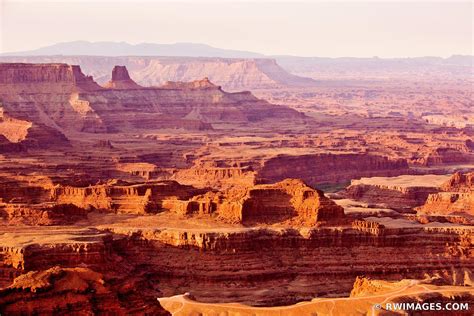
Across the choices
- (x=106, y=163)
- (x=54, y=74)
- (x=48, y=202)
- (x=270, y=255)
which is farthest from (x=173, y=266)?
(x=54, y=74)

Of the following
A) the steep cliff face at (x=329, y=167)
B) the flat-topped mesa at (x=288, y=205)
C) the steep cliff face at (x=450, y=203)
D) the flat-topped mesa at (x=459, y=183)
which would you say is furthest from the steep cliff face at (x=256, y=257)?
the steep cliff face at (x=329, y=167)

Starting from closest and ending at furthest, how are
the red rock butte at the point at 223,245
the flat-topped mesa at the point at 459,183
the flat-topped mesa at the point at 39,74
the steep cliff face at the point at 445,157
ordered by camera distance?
the red rock butte at the point at 223,245 → the flat-topped mesa at the point at 459,183 → the steep cliff face at the point at 445,157 → the flat-topped mesa at the point at 39,74

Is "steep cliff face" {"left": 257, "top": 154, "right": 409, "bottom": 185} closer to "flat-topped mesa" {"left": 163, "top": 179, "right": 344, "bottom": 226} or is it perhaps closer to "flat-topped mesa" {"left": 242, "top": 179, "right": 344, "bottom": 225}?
"flat-topped mesa" {"left": 163, "top": 179, "right": 344, "bottom": 226}

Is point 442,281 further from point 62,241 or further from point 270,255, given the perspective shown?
point 62,241

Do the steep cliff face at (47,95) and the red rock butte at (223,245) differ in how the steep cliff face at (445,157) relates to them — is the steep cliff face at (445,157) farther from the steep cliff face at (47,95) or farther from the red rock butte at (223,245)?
the steep cliff face at (47,95)

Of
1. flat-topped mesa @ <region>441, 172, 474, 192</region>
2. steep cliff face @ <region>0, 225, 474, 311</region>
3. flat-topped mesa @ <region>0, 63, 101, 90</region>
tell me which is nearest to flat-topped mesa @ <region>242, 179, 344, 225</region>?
steep cliff face @ <region>0, 225, 474, 311</region>

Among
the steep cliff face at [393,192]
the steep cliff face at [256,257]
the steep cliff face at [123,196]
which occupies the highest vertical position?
the steep cliff face at [123,196]

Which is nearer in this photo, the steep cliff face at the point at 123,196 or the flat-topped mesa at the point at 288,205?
the flat-topped mesa at the point at 288,205
